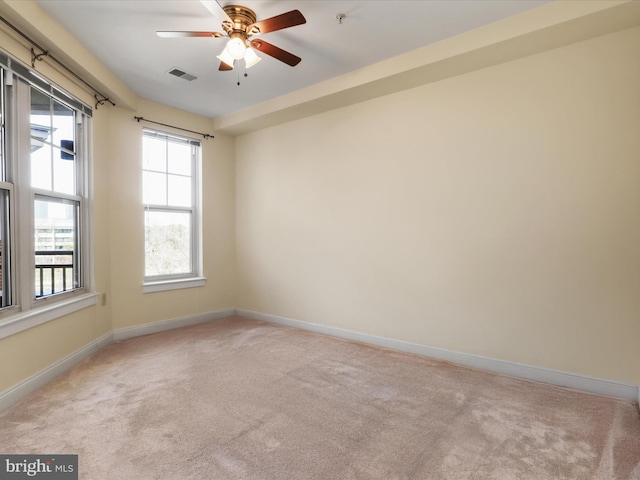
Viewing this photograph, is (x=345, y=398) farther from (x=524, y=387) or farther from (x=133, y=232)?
(x=133, y=232)

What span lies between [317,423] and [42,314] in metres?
2.34

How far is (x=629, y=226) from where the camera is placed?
244 cm

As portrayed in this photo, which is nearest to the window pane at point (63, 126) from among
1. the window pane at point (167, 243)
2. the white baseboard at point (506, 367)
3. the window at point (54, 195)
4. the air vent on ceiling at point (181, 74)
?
the window at point (54, 195)

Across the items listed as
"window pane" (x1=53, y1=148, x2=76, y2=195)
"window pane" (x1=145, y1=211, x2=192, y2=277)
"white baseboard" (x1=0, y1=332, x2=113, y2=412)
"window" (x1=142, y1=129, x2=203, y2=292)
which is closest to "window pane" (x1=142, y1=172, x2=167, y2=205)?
"window" (x1=142, y1=129, x2=203, y2=292)

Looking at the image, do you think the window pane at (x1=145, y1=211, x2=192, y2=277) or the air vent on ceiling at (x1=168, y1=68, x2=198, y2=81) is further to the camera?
the window pane at (x1=145, y1=211, x2=192, y2=277)

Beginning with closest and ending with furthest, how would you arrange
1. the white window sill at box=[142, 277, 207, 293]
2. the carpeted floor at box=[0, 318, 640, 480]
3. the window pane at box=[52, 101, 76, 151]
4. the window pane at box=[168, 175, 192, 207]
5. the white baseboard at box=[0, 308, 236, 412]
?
the carpeted floor at box=[0, 318, 640, 480] → the white baseboard at box=[0, 308, 236, 412] → the window pane at box=[52, 101, 76, 151] → the white window sill at box=[142, 277, 207, 293] → the window pane at box=[168, 175, 192, 207]

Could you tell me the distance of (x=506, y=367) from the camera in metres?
2.89

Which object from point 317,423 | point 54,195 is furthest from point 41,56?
point 317,423

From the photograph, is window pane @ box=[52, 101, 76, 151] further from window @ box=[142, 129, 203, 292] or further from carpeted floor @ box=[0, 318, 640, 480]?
carpeted floor @ box=[0, 318, 640, 480]

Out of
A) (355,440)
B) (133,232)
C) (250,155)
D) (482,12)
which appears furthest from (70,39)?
(355,440)

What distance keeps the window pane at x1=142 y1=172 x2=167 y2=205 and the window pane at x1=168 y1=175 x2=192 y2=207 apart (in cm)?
8

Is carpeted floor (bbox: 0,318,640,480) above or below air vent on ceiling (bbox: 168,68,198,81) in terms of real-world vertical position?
below

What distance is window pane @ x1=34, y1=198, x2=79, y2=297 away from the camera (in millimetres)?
2803

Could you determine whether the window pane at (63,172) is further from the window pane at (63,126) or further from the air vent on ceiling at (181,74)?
the air vent on ceiling at (181,74)
